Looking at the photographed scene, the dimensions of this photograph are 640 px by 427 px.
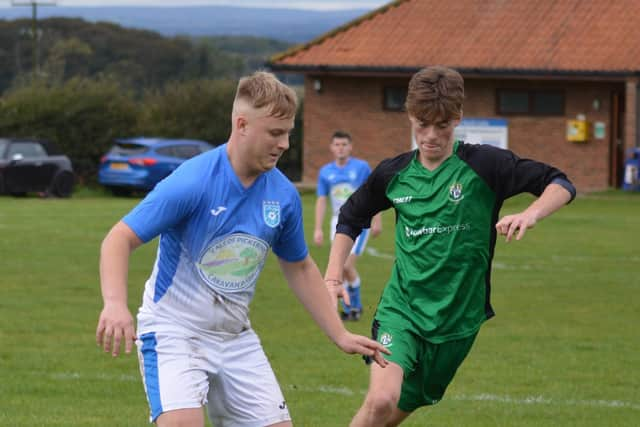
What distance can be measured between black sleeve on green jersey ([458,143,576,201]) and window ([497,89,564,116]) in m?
33.1

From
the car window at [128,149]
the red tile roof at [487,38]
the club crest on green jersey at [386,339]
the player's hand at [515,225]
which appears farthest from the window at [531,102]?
the player's hand at [515,225]

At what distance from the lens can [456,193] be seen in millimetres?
6570

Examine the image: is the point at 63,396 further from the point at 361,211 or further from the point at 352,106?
the point at 352,106

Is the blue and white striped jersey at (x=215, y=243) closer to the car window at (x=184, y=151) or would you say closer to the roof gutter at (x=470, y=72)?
the roof gutter at (x=470, y=72)

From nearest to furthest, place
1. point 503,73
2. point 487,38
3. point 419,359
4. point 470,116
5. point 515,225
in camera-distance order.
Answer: point 515,225
point 419,359
point 503,73
point 470,116
point 487,38

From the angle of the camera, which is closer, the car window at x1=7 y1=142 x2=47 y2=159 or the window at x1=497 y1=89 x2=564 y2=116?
the car window at x1=7 y1=142 x2=47 y2=159

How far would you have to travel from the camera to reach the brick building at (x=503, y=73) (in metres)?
38.5

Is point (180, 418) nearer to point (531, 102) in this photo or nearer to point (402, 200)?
point (402, 200)

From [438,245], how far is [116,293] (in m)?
2.09

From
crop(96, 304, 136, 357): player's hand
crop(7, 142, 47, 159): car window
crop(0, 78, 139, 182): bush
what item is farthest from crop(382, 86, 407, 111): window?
crop(96, 304, 136, 357): player's hand

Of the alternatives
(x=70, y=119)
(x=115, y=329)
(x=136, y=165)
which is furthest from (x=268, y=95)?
(x=70, y=119)

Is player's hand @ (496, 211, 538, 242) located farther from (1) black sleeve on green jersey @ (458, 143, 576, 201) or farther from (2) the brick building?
(2) the brick building

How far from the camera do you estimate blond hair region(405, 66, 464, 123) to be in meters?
6.35

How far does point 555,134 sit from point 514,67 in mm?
2202
